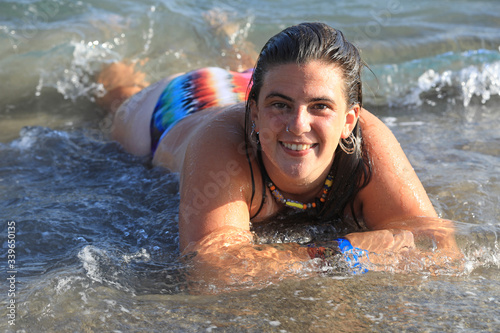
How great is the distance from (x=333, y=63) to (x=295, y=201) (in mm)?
828

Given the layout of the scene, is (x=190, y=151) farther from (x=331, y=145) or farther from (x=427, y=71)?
(x=427, y=71)

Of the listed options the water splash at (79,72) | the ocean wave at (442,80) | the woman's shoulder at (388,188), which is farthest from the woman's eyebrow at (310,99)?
the water splash at (79,72)

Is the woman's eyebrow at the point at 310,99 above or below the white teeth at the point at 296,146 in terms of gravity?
above

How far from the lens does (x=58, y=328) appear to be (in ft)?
7.14

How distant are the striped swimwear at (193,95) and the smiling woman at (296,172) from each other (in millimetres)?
920

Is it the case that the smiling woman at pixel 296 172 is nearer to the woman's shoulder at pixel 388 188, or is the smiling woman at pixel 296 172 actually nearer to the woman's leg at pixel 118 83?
the woman's shoulder at pixel 388 188

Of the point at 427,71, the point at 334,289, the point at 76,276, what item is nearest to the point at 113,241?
the point at 76,276

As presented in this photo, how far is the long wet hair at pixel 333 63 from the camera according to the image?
8.30 ft

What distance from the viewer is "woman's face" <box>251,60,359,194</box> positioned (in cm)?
253
